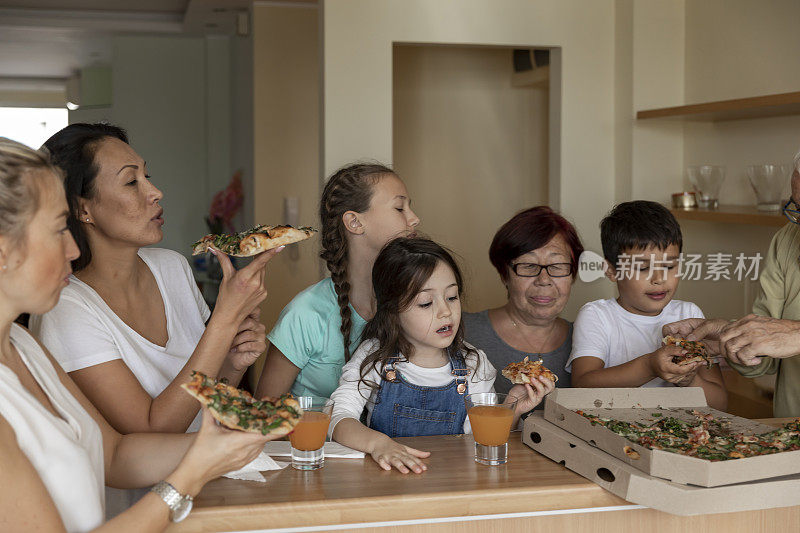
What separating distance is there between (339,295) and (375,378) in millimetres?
313

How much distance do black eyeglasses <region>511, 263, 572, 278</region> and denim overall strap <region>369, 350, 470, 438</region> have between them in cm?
46

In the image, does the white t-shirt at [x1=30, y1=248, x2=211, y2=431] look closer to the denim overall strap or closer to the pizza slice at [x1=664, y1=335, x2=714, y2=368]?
the denim overall strap

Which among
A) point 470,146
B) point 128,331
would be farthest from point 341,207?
point 470,146

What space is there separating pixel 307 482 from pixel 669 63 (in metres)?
2.89

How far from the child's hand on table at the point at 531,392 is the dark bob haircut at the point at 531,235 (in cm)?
61

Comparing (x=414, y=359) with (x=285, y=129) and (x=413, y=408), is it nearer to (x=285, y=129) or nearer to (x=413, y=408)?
(x=413, y=408)

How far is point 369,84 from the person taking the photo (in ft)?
11.5

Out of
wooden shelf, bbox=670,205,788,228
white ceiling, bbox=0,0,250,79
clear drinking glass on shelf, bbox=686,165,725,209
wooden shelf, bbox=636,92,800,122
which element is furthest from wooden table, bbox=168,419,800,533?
white ceiling, bbox=0,0,250,79

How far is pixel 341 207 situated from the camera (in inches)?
92.1

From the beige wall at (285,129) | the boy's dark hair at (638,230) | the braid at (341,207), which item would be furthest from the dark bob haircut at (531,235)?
the beige wall at (285,129)

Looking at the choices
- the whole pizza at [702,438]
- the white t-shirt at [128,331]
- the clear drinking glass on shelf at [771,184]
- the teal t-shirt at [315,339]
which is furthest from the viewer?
the clear drinking glass on shelf at [771,184]

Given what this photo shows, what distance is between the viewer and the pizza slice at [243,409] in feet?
4.31

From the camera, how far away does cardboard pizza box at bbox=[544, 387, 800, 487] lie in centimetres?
138

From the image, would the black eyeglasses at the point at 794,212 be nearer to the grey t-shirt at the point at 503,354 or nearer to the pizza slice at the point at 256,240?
the grey t-shirt at the point at 503,354
